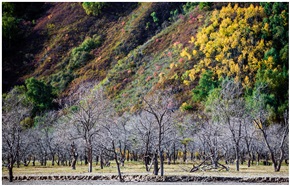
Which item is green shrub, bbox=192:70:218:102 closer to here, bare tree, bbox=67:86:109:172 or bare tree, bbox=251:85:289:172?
bare tree, bbox=251:85:289:172

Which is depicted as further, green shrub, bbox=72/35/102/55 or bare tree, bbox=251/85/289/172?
green shrub, bbox=72/35/102/55

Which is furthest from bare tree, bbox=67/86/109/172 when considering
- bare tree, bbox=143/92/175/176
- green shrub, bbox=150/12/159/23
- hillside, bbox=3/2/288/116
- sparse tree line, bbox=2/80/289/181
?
green shrub, bbox=150/12/159/23

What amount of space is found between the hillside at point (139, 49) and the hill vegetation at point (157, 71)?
28cm

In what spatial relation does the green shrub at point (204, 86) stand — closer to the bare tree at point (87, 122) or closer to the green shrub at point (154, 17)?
the bare tree at point (87, 122)

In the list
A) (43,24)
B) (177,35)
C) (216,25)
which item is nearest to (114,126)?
(216,25)

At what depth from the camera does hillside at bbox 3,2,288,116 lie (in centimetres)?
9400

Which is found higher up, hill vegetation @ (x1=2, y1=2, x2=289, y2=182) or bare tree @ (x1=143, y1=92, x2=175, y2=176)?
hill vegetation @ (x1=2, y1=2, x2=289, y2=182)

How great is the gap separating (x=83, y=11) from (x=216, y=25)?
226 ft

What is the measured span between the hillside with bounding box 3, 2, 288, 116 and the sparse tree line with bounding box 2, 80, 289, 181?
719 cm

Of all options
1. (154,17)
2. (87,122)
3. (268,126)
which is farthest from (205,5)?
(87,122)

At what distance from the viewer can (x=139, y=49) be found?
396ft

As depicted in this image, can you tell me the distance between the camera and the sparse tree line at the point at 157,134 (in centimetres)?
5031

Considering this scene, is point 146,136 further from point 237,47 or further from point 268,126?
point 237,47

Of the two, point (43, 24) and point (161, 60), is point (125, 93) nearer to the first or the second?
point (161, 60)
